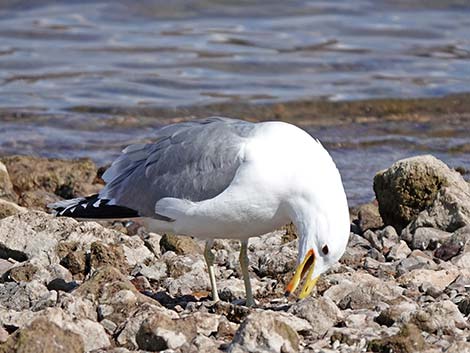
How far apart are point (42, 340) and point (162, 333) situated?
540 mm

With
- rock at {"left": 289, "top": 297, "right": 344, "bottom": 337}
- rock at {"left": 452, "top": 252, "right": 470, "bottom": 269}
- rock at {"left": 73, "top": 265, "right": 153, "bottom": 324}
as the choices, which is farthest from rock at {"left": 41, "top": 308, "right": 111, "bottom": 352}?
rock at {"left": 452, "top": 252, "right": 470, "bottom": 269}

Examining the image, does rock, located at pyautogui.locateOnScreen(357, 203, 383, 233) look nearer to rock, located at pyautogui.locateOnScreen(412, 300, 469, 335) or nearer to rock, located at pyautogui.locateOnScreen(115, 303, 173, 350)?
rock, located at pyautogui.locateOnScreen(412, 300, 469, 335)

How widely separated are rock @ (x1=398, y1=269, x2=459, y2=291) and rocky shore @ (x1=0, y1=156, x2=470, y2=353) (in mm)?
12

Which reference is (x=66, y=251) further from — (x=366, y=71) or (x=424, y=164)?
(x=366, y=71)

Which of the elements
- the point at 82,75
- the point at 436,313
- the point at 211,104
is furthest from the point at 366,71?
the point at 436,313

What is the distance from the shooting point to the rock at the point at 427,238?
7750mm

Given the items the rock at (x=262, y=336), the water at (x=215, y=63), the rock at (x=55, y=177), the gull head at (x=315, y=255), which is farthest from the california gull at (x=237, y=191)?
the water at (x=215, y=63)

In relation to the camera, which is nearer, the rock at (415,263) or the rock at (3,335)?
the rock at (3,335)

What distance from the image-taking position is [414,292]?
21.4ft

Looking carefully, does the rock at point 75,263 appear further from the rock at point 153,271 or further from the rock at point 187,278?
the rock at point 187,278

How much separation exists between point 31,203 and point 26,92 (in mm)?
6264

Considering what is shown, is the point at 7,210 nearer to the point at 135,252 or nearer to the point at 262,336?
the point at 135,252

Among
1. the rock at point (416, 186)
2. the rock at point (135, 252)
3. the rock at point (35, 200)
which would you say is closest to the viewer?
the rock at point (135, 252)

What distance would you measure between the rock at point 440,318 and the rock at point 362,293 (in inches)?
18.8
